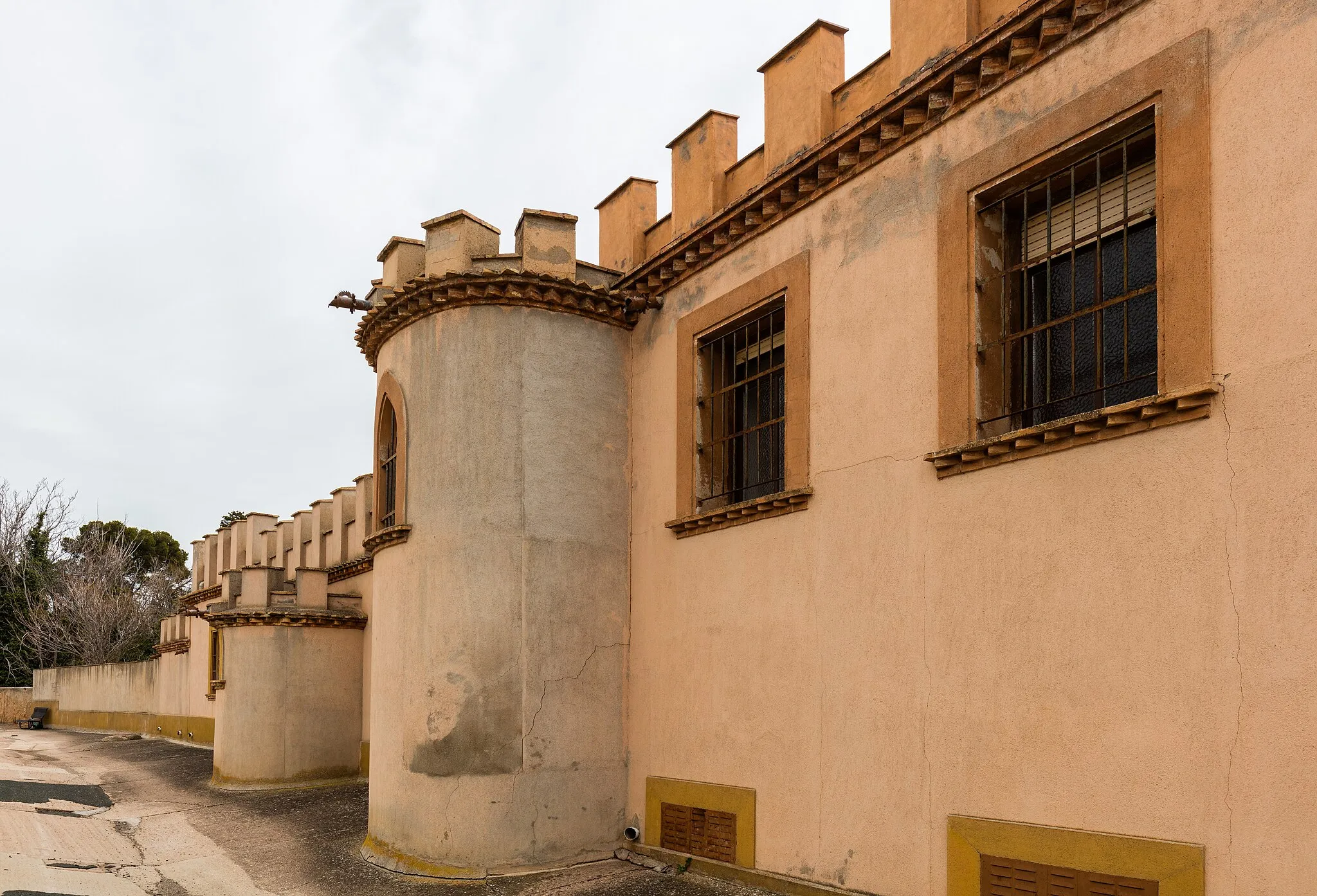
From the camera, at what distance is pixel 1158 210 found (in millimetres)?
6406

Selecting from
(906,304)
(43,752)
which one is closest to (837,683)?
(906,304)

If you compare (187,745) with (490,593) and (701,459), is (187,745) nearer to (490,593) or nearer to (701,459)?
(490,593)

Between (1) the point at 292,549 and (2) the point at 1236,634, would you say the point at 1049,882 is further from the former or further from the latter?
(1) the point at 292,549

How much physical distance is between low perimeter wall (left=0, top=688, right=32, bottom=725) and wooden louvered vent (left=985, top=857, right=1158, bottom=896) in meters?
38.7

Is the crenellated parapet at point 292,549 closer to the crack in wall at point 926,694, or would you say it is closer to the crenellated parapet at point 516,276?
the crenellated parapet at point 516,276

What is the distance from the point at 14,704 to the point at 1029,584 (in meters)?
40.6

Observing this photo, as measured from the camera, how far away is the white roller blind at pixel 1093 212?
22.7 feet

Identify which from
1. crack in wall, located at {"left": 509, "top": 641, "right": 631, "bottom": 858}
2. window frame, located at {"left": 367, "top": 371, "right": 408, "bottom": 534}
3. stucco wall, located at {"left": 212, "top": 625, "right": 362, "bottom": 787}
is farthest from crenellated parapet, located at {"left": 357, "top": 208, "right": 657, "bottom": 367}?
stucco wall, located at {"left": 212, "top": 625, "right": 362, "bottom": 787}

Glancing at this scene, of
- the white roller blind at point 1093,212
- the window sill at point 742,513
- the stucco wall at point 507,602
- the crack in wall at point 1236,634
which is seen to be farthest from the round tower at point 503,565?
the crack in wall at point 1236,634

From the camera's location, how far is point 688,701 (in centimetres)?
1032

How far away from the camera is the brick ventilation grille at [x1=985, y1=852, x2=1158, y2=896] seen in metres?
6.13

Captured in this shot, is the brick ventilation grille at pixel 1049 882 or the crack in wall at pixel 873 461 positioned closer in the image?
the brick ventilation grille at pixel 1049 882

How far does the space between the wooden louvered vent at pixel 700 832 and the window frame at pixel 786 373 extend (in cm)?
254

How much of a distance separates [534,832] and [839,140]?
22.6 ft
